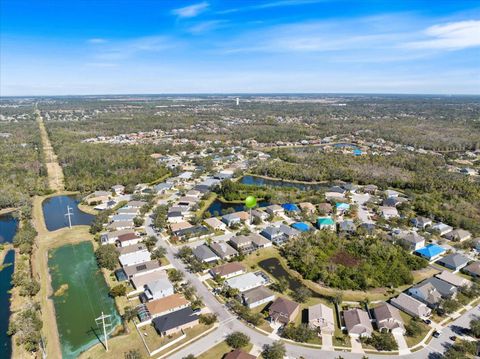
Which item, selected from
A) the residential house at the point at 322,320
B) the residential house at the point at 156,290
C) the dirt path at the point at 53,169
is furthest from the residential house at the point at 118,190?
the residential house at the point at 322,320

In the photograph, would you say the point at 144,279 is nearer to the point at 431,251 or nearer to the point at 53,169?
the point at 431,251

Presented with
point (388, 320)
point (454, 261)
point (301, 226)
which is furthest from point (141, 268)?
point (454, 261)

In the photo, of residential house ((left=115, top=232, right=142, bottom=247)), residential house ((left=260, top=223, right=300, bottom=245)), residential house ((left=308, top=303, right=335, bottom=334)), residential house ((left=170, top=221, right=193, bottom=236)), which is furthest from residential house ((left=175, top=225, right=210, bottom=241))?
residential house ((left=308, top=303, right=335, bottom=334))

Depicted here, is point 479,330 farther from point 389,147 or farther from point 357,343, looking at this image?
point 389,147

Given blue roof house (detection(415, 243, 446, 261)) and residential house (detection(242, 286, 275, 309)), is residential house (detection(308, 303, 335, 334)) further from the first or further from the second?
blue roof house (detection(415, 243, 446, 261))

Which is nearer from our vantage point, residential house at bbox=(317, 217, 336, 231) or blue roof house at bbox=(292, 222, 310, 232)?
blue roof house at bbox=(292, 222, 310, 232)

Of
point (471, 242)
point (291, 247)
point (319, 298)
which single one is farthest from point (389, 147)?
point (319, 298)
